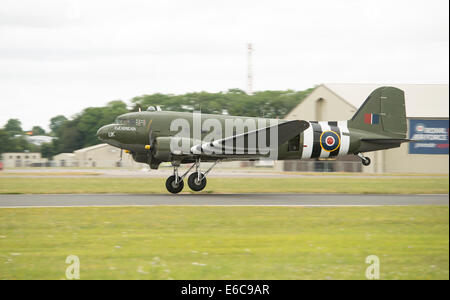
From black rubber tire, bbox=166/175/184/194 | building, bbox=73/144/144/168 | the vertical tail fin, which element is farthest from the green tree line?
building, bbox=73/144/144/168

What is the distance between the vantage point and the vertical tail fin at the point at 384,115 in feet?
77.0

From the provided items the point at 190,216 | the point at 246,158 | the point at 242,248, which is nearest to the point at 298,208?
the point at 190,216

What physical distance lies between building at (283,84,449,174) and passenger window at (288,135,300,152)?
41.9 ft

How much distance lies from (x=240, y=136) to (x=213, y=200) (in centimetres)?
299

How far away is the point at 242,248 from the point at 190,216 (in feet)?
15.4

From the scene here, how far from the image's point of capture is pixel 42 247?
10.3 meters

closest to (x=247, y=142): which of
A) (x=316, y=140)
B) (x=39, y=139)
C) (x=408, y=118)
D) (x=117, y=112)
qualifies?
(x=316, y=140)

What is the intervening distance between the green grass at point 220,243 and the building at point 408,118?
2082 cm

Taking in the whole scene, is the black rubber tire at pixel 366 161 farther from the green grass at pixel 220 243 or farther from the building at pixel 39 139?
the building at pixel 39 139

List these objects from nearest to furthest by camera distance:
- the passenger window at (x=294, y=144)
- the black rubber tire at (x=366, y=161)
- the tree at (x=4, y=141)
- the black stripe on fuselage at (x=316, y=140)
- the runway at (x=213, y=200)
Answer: the runway at (x=213, y=200), the passenger window at (x=294, y=144), the black rubber tire at (x=366, y=161), the black stripe on fuselage at (x=316, y=140), the tree at (x=4, y=141)

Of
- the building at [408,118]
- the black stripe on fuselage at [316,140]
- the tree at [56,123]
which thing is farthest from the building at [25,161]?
the black stripe on fuselage at [316,140]

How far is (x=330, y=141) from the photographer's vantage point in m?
23.1

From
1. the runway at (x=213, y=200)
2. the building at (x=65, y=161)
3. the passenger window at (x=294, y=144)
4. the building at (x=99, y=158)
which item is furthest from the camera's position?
the building at (x=65, y=161)
